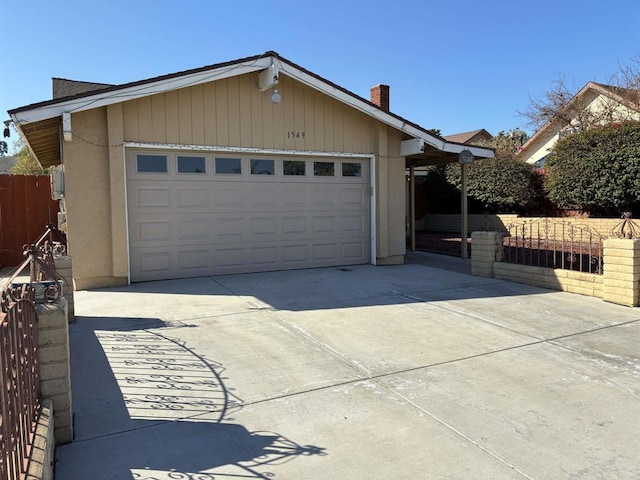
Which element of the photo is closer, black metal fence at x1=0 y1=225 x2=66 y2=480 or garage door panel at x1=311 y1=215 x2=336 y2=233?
black metal fence at x1=0 y1=225 x2=66 y2=480

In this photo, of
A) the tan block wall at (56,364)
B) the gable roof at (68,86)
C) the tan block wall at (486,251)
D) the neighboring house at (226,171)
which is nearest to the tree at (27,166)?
the gable roof at (68,86)

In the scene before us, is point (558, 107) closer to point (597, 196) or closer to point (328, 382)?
point (597, 196)

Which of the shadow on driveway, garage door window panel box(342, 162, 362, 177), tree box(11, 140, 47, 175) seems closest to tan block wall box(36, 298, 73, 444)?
the shadow on driveway

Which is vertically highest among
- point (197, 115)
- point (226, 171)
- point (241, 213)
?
point (197, 115)

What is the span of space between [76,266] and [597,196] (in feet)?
43.7

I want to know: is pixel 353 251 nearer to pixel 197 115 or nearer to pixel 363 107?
pixel 363 107

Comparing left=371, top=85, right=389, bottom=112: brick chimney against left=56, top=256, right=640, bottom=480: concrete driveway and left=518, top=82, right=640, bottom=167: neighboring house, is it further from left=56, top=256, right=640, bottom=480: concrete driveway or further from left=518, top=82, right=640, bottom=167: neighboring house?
left=56, top=256, right=640, bottom=480: concrete driveway

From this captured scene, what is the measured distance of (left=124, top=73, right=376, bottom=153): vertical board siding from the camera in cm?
822

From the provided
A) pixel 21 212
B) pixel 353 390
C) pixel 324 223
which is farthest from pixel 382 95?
pixel 353 390

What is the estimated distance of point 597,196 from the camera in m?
13.4

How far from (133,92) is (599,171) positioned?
12.3m

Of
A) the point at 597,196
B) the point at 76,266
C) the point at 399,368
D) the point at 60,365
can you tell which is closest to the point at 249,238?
the point at 76,266

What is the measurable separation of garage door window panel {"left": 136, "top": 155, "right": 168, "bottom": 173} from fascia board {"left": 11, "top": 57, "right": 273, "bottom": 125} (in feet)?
3.50

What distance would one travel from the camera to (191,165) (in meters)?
8.63
